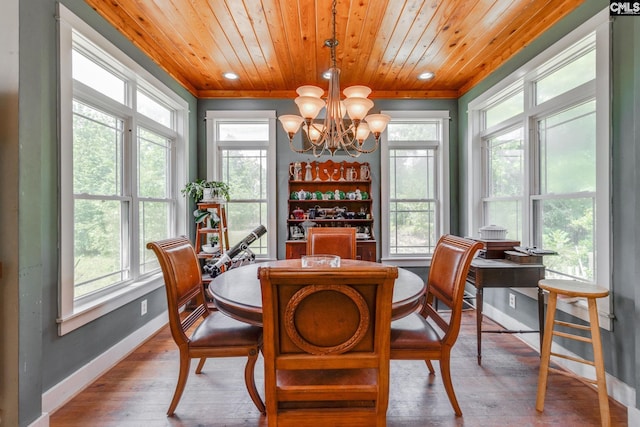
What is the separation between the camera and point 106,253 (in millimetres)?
2424

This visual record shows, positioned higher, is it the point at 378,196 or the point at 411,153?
the point at 411,153

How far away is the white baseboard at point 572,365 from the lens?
1.78 metres

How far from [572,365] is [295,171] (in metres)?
3.14

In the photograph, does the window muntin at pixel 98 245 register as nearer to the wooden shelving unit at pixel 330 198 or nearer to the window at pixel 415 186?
the wooden shelving unit at pixel 330 198

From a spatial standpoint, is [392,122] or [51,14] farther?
[392,122]

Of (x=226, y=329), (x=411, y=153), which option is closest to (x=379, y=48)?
(x=411, y=153)

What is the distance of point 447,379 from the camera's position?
1708 millimetres

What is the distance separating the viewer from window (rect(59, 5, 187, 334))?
6.34 ft

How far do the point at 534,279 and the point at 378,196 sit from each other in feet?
6.37

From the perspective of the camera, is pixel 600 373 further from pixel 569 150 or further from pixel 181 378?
pixel 181 378

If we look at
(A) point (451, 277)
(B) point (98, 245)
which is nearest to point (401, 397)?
(A) point (451, 277)

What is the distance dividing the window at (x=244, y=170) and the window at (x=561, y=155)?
2674 mm

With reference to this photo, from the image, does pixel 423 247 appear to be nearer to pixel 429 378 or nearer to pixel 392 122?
pixel 392 122

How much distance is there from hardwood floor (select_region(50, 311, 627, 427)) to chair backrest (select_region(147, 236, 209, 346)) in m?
0.50
